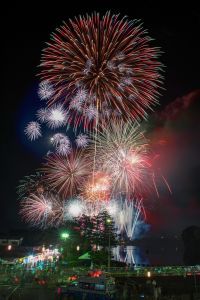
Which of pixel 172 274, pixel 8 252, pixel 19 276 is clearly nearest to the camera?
pixel 19 276

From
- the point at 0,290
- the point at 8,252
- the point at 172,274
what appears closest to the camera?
the point at 0,290

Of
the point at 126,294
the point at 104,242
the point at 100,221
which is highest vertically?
the point at 100,221

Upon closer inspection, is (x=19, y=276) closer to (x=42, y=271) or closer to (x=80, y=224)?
(x=42, y=271)

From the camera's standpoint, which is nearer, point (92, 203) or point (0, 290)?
point (0, 290)

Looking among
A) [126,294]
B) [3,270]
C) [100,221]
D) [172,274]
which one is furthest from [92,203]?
[126,294]

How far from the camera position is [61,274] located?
32781mm

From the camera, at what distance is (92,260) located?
4831cm

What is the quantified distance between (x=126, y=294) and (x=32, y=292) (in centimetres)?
794

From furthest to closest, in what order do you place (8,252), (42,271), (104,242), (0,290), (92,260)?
(8,252), (104,242), (92,260), (42,271), (0,290)

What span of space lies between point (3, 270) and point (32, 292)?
8.46m

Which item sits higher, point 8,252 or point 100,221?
point 100,221

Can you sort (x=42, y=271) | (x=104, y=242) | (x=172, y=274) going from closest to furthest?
1. (x=42, y=271)
2. (x=172, y=274)
3. (x=104, y=242)

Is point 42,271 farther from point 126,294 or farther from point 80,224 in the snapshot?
point 80,224

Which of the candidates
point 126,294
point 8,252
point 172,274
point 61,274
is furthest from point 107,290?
point 8,252
